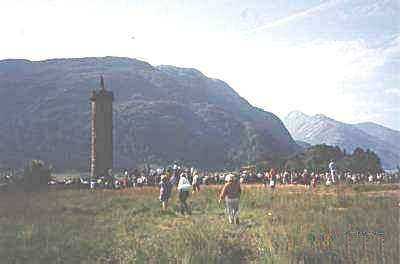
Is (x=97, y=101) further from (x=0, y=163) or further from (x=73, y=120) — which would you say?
(x=73, y=120)

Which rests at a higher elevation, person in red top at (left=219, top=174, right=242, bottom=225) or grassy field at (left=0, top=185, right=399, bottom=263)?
person in red top at (left=219, top=174, right=242, bottom=225)

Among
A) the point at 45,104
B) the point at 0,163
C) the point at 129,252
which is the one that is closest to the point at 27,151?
the point at 0,163

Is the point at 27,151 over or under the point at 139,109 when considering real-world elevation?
under

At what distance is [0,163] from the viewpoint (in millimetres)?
126312

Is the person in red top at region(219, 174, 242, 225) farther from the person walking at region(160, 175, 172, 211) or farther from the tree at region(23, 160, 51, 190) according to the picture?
the tree at region(23, 160, 51, 190)

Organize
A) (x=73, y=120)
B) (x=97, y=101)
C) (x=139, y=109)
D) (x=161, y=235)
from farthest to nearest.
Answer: (x=139, y=109) → (x=73, y=120) → (x=97, y=101) → (x=161, y=235)

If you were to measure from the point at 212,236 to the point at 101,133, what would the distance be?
123 ft

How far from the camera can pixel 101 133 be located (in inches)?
1897

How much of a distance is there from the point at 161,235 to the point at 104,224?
3.01m

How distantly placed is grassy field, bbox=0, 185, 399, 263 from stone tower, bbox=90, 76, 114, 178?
29.2 meters

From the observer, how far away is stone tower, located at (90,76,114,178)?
47.8m

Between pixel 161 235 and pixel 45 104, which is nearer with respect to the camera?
pixel 161 235

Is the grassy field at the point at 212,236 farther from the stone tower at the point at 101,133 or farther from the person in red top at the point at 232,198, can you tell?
the stone tower at the point at 101,133

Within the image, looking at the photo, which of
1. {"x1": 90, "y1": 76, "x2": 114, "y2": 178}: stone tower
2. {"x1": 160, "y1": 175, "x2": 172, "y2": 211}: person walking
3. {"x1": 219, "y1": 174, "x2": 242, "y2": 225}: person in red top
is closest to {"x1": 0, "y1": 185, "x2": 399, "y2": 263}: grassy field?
{"x1": 219, "y1": 174, "x2": 242, "y2": 225}: person in red top
